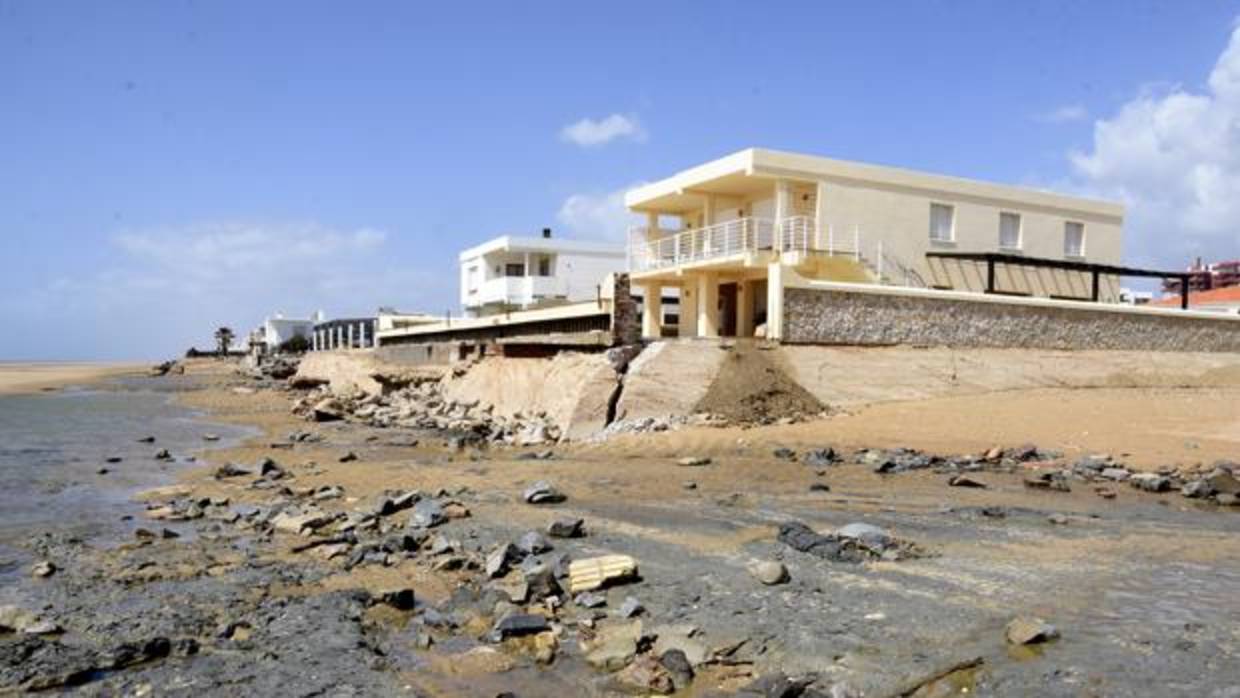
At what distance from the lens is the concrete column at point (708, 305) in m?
27.3

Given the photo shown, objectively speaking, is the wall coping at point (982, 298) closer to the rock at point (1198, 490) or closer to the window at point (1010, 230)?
the window at point (1010, 230)

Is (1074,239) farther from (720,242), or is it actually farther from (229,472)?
(229,472)

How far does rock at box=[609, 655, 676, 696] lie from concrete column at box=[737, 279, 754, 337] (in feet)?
72.0

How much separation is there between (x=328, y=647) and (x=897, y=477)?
9.94 metres

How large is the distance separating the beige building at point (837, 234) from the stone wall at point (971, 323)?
209 cm

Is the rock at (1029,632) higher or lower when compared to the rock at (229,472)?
higher

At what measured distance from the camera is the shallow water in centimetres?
1176

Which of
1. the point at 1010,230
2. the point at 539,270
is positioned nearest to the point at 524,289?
the point at 539,270

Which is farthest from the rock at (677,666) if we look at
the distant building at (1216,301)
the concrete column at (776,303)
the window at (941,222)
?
the distant building at (1216,301)

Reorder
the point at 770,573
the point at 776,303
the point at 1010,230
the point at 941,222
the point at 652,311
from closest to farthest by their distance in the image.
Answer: the point at 770,573, the point at 776,303, the point at 941,222, the point at 1010,230, the point at 652,311

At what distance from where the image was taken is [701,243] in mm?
29500

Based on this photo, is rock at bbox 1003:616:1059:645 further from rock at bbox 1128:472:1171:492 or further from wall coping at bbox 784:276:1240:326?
wall coping at bbox 784:276:1240:326

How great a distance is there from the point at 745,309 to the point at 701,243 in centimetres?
284

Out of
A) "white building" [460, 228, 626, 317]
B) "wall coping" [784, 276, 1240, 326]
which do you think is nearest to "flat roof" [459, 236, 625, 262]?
"white building" [460, 228, 626, 317]
